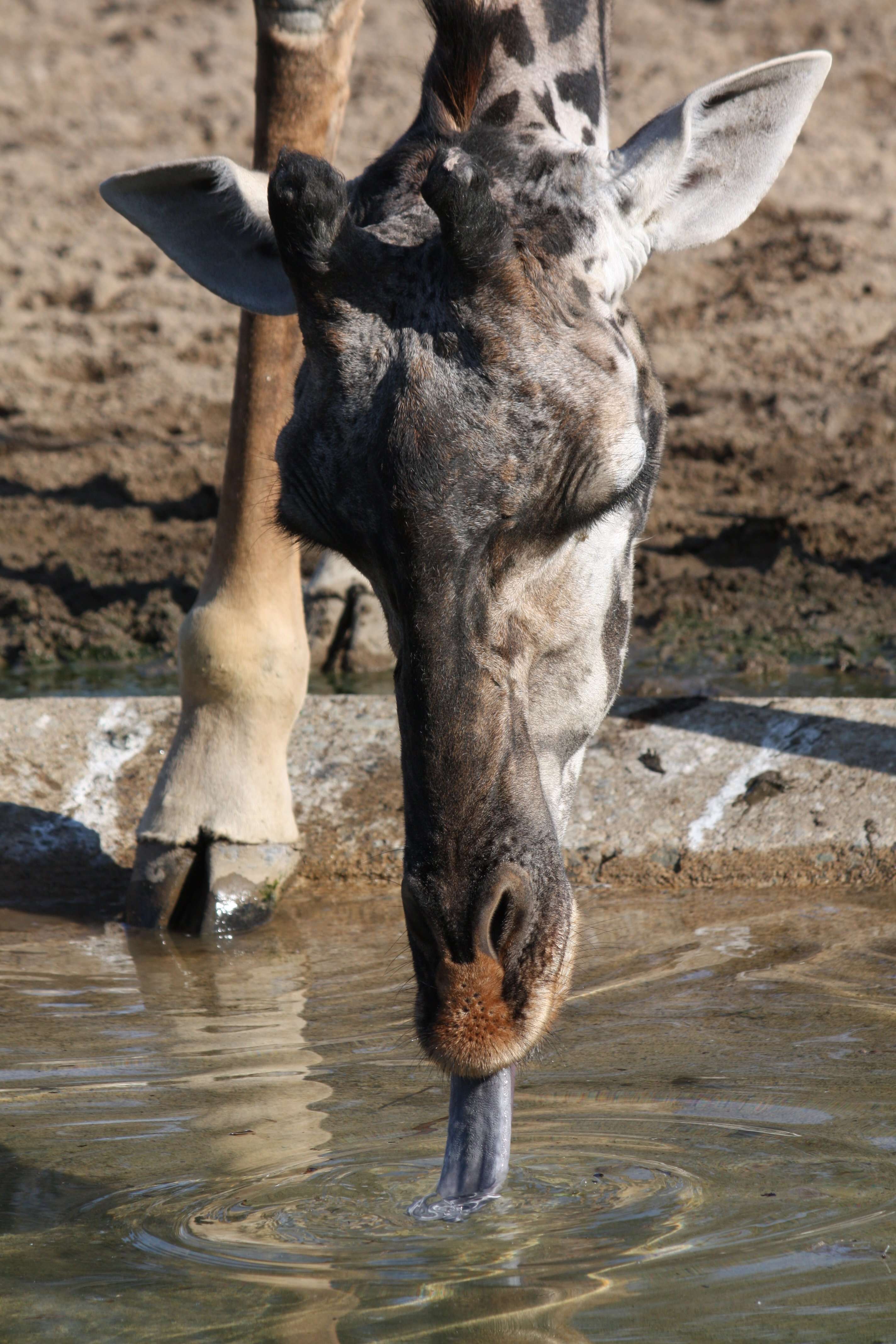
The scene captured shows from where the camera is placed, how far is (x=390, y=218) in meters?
3.10

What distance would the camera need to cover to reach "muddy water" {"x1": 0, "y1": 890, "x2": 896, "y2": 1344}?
2330mm

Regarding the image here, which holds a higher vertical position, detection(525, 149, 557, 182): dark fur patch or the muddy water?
detection(525, 149, 557, 182): dark fur patch

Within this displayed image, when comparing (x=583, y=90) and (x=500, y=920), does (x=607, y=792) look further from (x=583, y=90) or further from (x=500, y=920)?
(x=500, y=920)

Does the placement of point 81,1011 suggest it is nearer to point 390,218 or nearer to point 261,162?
point 390,218

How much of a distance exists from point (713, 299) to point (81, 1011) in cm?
865

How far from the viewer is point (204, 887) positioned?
4684mm

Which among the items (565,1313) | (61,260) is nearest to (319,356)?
(565,1313)

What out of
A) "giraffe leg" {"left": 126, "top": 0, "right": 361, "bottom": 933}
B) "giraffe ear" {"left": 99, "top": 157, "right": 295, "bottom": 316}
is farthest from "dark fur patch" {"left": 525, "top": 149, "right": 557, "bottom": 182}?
"giraffe leg" {"left": 126, "top": 0, "right": 361, "bottom": 933}

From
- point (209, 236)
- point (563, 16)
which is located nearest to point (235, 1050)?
point (209, 236)

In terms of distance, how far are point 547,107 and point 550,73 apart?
126 millimetres

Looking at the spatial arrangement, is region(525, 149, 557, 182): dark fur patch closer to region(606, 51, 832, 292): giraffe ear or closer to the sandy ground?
region(606, 51, 832, 292): giraffe ear

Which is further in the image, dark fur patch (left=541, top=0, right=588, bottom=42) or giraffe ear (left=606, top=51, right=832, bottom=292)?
dark fur patch (left=541, top=0, right=588, bottom=42)

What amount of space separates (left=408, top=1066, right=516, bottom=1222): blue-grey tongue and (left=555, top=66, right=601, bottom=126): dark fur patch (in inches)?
84.2

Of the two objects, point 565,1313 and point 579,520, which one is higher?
point 579,520
